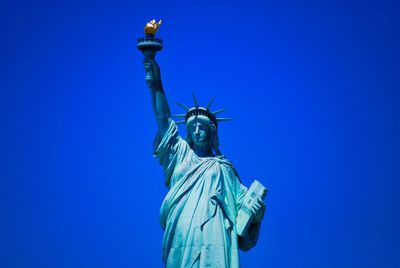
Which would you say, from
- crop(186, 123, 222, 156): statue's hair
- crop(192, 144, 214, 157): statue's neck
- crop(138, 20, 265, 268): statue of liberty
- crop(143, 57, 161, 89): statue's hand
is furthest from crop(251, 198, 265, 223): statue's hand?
crop(143, 57, 161, 89): statue's hand

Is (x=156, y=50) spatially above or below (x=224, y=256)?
above

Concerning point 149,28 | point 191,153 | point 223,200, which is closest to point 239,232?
point 223,200

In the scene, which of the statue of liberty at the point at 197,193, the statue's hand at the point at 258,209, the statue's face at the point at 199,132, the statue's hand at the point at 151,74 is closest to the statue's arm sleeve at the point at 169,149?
the statue of liberty at the point at 197,193

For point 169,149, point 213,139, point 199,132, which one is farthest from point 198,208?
point 213,139

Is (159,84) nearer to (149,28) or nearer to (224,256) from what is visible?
(149,28)

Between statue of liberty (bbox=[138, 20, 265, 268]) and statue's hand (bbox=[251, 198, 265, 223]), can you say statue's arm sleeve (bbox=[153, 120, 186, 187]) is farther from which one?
statue's hand (bbox=[251, 198, 265, 223])

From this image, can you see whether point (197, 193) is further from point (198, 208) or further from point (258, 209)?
point (258, 209)

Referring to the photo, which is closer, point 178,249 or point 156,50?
point 178,249
